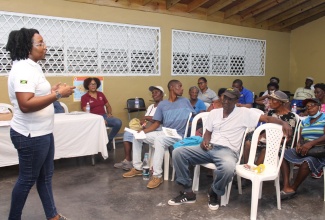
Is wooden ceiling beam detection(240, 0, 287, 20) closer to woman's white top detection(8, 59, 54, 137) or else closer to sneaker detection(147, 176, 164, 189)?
sneaker detection(147, 176, 164, 189)

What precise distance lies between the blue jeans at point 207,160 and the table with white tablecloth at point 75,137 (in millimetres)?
1610

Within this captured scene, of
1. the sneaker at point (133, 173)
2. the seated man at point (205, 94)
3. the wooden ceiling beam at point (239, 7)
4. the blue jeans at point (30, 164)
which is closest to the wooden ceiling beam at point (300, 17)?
the wooden ceiling beam at point (239, 7)

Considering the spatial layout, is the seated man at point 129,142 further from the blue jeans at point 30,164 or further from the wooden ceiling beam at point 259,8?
the wooden ceiling beam at point 259,8

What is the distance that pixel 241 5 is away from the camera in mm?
7188

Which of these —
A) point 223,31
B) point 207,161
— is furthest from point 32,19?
point 223,31

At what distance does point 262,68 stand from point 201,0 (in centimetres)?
329

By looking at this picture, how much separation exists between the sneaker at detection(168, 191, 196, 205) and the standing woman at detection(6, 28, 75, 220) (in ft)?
4.89

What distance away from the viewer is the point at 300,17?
852 cm

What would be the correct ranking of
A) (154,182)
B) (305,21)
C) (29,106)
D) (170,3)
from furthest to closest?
(305,21)
(170,3)
(154,182)
(29,106)

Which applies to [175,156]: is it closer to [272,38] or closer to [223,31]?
[223,31]

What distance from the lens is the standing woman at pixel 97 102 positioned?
545 cm

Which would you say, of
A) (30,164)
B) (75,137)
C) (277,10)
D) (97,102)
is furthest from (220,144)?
(277,10)

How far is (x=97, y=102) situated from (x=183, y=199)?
2.84 m

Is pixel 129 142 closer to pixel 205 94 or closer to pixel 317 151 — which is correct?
pixel 205 94
